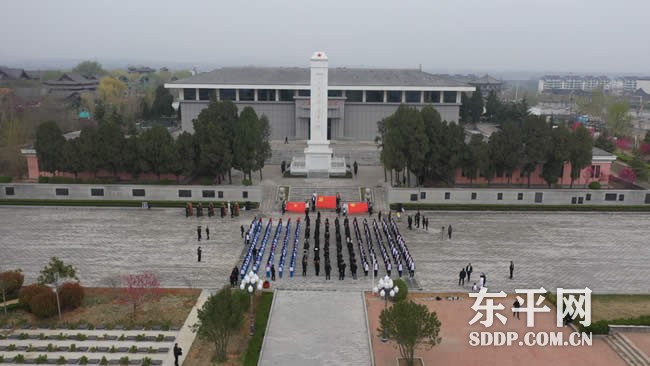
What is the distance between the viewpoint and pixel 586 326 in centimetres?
1363

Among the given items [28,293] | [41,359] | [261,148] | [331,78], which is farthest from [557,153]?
[41,359]

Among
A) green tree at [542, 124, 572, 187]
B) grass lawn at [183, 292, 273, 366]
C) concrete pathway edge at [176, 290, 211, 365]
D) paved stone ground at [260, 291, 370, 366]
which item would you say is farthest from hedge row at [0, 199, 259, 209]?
green tree at [542, 124, 572, 187]

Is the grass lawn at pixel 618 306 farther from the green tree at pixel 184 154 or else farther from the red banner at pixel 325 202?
the green tree at pixel 184 154

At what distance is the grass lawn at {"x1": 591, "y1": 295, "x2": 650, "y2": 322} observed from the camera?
14.9 meters

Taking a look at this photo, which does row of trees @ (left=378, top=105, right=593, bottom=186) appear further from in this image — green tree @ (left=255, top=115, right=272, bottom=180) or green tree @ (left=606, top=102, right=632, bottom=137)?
green tree @ (left=606, top=102, right=632, bottom=137)

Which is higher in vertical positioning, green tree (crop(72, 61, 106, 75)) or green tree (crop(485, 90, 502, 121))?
green tree (crop(72, 61, 106, 75))

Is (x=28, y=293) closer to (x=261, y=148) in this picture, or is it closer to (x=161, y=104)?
(x=261, y=148)

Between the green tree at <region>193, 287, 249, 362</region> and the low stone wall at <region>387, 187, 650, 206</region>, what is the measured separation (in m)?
15.0

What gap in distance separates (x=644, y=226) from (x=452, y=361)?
1621 cm

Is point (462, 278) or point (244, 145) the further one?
point (244, 145)

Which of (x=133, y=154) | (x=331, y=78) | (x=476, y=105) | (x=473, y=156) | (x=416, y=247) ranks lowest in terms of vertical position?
(x=416, y=247)

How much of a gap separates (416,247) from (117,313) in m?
11.0

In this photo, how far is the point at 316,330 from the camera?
13.6 meters

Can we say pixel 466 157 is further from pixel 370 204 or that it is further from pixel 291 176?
pixel 291 176
